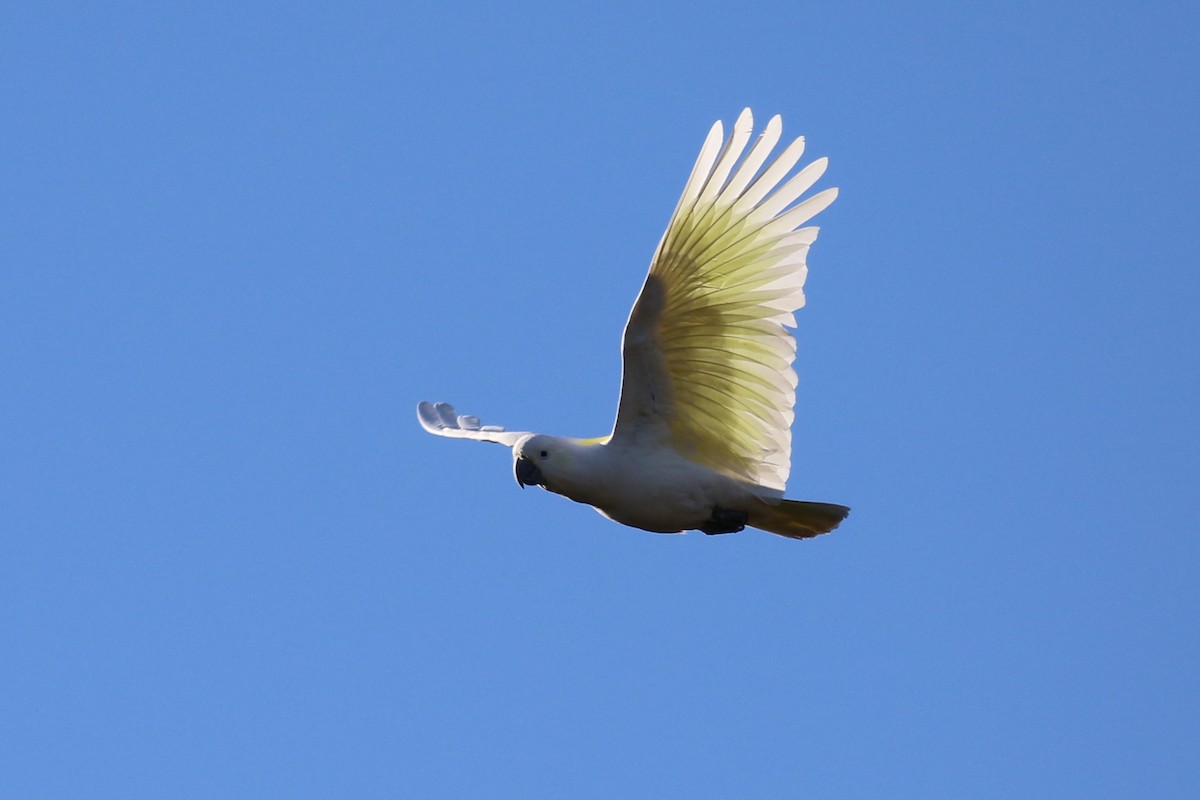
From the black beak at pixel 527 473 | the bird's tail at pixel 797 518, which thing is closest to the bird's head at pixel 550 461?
the black beak at pixel 527 473

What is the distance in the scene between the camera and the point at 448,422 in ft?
33.9

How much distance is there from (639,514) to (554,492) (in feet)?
1.70

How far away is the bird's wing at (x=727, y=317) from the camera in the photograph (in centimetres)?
727

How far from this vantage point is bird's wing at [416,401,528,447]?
980cm

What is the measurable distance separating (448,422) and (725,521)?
299 centimetres

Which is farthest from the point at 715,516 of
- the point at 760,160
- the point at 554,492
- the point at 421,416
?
the point at 421,416

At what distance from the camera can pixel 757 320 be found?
24.9 feet

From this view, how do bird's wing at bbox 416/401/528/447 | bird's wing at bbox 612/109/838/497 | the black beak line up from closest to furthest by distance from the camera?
bird's wing at bbox 612/109/838/497 < the black beak < bird's wing at bbox 416/401/528/447

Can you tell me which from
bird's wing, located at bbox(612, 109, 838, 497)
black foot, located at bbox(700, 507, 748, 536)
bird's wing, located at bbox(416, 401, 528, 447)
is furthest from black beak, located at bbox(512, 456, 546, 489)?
bird's wing, located at bbox(416, 401, 528, 447)

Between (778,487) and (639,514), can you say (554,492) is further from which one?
(778,487)

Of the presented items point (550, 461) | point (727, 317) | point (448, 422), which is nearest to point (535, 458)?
point (550, 461)

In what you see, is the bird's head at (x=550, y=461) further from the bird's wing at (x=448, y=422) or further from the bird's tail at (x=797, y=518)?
the bird's wing at (x=448, y=422)

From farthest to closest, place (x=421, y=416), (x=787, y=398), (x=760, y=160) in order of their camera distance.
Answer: (x=421, y=416) → (x=787, y=398) → (x=760, y=160)

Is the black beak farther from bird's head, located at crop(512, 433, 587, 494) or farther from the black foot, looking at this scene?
the black foot
